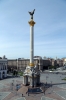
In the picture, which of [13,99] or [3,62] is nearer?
[13,99]

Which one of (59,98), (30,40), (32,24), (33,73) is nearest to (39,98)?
(59,98)

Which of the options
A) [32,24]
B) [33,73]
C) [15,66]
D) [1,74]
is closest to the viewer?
[33,73]

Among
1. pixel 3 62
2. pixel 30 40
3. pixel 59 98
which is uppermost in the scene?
pixel 30 40

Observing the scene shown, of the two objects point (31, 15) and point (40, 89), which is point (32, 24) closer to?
point (31, 15)

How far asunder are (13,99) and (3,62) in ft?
113

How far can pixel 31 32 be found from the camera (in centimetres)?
3984

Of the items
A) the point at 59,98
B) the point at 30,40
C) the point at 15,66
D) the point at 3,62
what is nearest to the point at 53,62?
the point at 15,66

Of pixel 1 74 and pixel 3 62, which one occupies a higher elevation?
pixel 3 62

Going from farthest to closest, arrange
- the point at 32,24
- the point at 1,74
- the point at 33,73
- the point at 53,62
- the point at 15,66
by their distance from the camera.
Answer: the point at 53,62, the point at 15,66, the point at 1,74, the point at 32,24, the point at 33,73

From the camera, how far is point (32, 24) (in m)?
39.8

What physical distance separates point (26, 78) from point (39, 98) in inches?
489

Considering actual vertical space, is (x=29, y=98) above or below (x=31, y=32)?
below

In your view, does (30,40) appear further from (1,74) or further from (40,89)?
(1,74)

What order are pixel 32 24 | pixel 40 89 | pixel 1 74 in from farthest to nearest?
pixel 1 74 < pixel 32 24 < pixel 40 89
